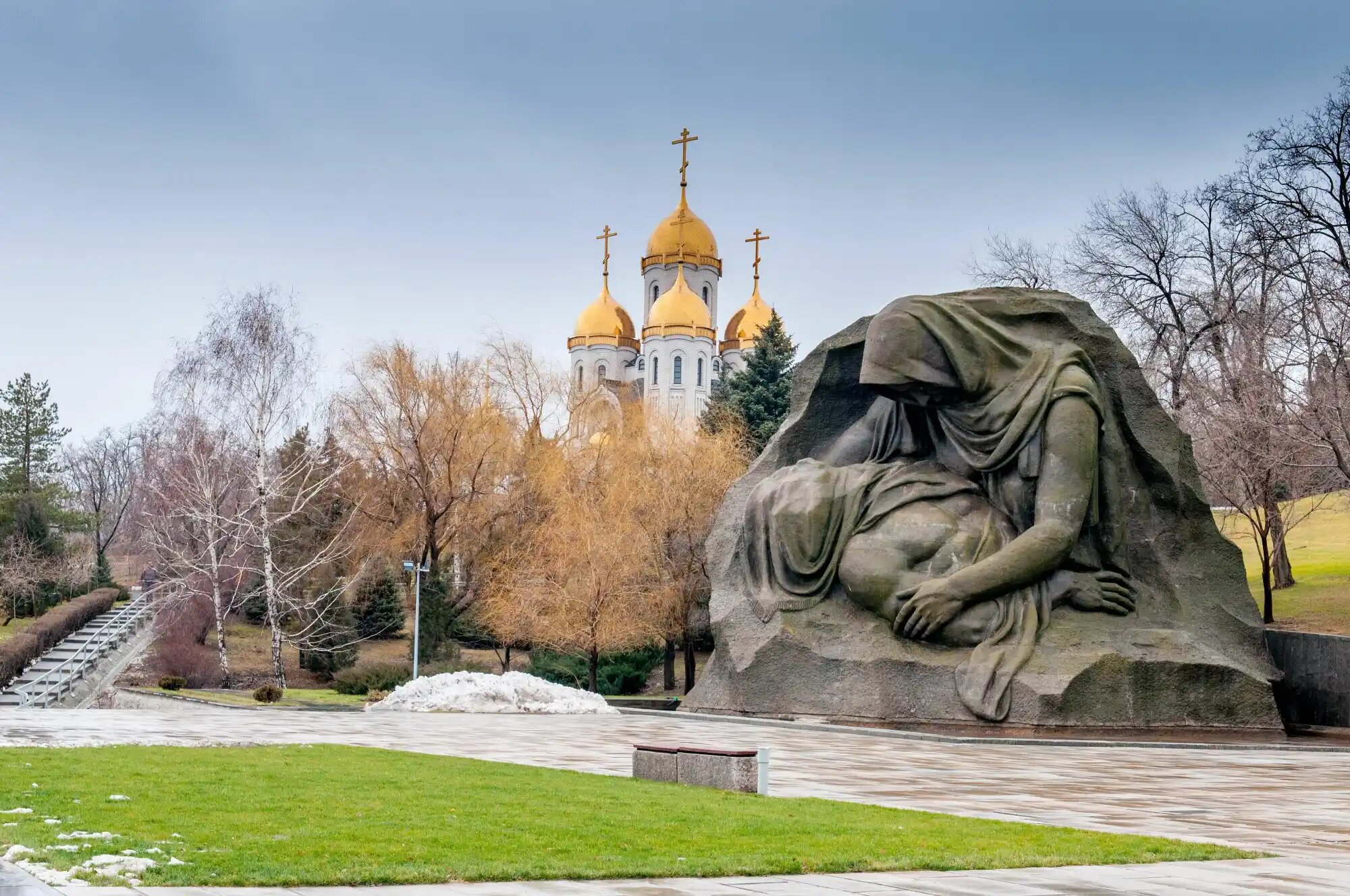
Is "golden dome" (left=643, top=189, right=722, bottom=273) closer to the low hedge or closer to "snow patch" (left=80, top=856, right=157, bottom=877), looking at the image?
the low hedge

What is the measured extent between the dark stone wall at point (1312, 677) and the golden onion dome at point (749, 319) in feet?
194

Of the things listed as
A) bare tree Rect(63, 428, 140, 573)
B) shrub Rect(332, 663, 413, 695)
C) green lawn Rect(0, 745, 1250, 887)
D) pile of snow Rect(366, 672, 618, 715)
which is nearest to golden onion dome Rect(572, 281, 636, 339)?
bare tree Rect(63, 428, 140, 573)

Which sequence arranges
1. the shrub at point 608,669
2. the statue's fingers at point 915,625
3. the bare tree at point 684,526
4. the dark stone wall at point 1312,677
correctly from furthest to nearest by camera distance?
the shrub at point 608,669
the bare tree at point 684,526
the dark stone wall at point 1312,677
the statue's fingers at point 915,625

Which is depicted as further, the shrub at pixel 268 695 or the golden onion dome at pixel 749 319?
the golden onion dome at pixel 749 319

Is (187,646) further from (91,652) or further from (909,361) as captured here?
(909,361)

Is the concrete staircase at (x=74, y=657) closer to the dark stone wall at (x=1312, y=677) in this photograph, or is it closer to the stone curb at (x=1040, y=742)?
the stone curb at (x=1040, y=742)

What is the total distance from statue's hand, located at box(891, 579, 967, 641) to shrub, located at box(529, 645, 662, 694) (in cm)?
1998

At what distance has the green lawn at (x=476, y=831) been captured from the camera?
612 centimetres

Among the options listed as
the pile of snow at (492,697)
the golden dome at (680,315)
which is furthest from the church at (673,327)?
the pile of snow at (492,697)

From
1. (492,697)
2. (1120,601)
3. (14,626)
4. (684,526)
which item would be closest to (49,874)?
(1120,601)

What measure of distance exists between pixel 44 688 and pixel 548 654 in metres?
13.2

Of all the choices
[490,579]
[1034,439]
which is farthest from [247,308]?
[1034,439]

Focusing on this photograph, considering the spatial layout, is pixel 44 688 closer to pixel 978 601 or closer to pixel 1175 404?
pixel 978 601

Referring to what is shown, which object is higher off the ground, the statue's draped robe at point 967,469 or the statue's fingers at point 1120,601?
the statue's draped robe at point 967,469
